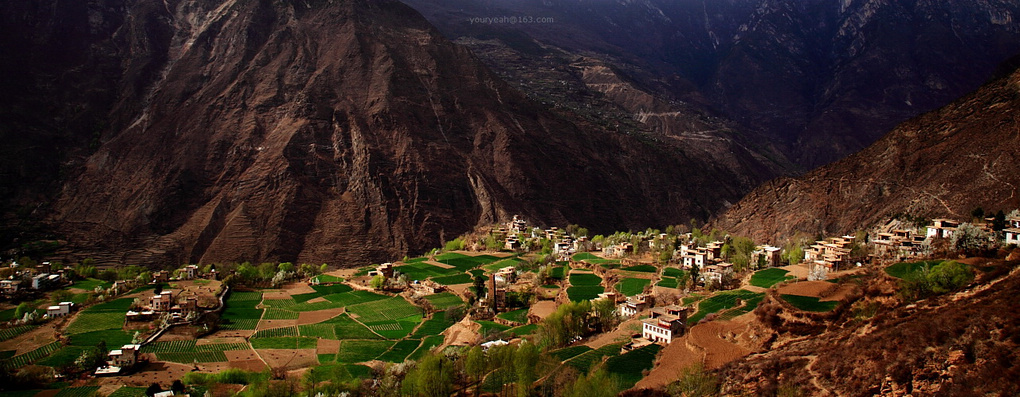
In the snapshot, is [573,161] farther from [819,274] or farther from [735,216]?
[819,274]

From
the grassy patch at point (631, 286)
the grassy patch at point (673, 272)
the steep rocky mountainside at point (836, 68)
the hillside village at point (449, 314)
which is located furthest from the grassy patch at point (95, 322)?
the steep rocky mountainside at point (836, 68)

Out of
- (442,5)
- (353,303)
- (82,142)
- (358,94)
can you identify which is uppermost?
(442,5)

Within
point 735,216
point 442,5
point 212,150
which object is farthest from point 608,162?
point 442,5

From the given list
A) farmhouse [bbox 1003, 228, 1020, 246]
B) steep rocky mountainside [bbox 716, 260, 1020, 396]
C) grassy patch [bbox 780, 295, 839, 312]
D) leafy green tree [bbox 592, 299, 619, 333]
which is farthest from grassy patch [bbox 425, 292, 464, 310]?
farmhouse [bbox 1003, 228, 1020, 246]

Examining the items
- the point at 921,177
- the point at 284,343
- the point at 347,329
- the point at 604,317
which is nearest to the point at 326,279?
the point at 347,329

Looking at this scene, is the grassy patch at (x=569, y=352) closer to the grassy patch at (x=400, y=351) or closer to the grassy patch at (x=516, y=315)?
the grassy patch at (x=516, y=315)

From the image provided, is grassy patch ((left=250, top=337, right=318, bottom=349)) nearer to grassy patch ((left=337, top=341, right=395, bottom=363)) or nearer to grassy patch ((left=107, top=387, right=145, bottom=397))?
grassy patch ((left=337, top=341, right=395, bottom=363))
